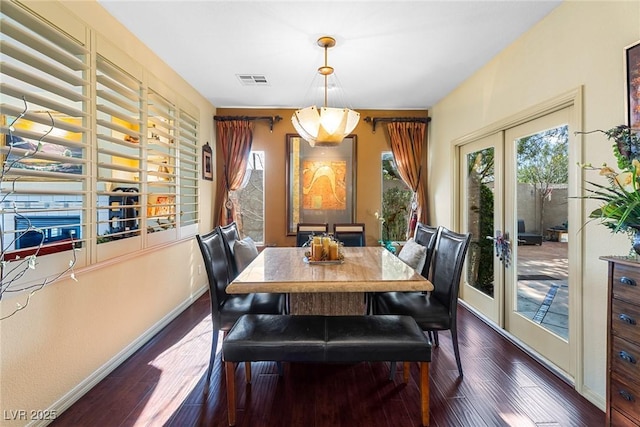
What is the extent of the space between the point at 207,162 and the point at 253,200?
912 millimetres

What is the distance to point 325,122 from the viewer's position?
2678 mm

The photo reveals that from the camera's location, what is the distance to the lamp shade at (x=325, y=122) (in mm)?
2670

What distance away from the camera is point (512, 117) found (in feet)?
9.27

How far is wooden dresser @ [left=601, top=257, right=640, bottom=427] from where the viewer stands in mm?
1453

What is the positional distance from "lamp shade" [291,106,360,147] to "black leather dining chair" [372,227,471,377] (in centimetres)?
127

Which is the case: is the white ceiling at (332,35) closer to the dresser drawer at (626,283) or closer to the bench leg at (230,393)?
the dresser drawer at (626,283)

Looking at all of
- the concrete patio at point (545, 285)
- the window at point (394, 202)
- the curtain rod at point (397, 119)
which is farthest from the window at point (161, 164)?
the concrete patio at point (545, 285)

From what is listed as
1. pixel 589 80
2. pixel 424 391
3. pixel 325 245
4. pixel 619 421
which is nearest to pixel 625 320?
pixel 619 421

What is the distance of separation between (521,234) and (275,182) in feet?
10.9

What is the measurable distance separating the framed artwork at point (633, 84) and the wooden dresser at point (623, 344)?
84 centimetres

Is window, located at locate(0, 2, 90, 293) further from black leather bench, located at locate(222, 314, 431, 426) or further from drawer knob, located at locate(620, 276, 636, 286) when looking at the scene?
drawer knob, located at locate(620, 276, 636, 286)

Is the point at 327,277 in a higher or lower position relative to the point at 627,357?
higher

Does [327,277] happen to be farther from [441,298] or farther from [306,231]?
[306,231]

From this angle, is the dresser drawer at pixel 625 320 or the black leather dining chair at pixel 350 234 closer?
the dresser drawer at pixel 625 320
